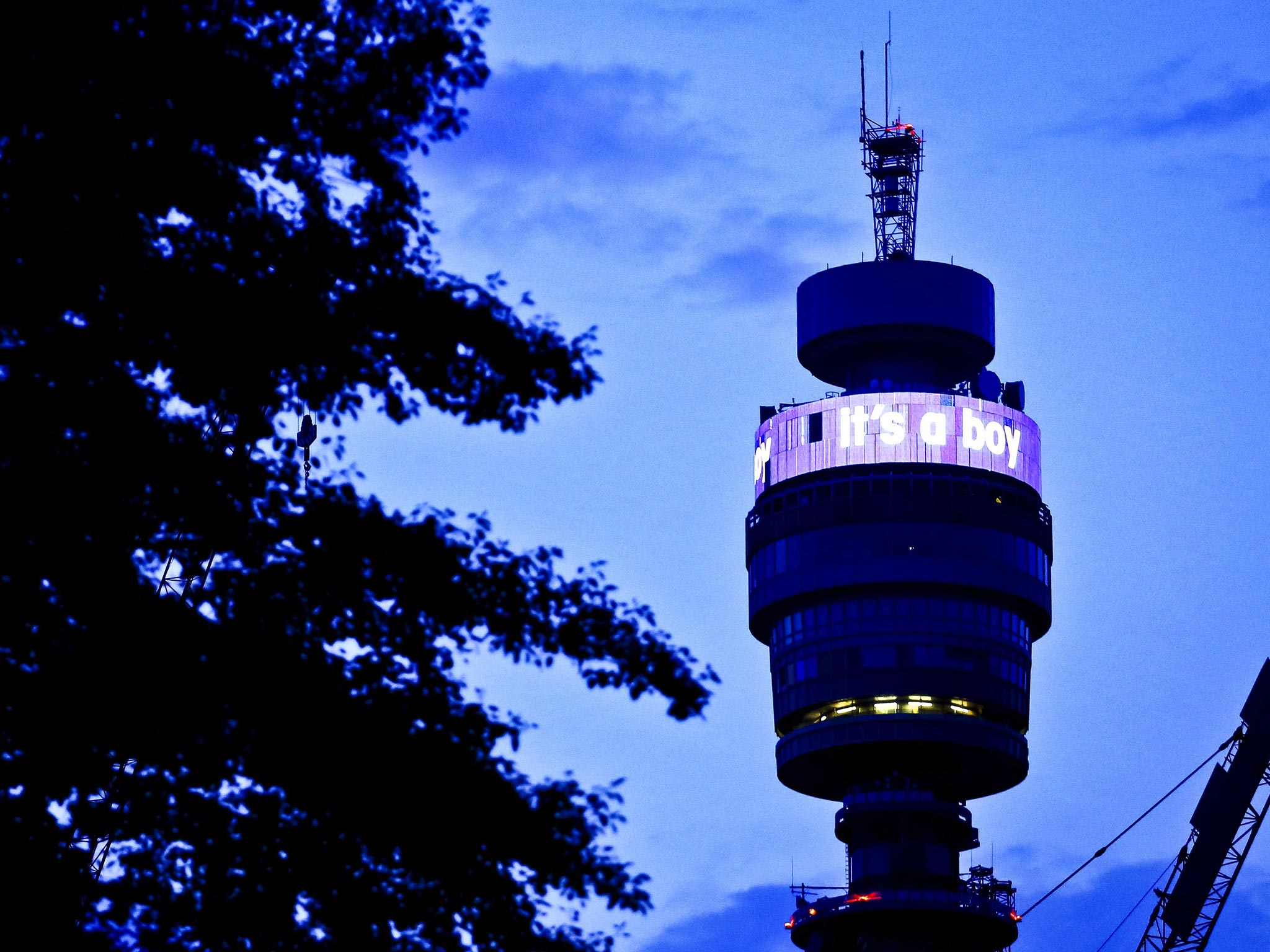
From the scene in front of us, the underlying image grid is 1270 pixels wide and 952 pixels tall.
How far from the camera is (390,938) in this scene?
3319cm

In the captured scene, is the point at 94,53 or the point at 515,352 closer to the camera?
the point at 94,53

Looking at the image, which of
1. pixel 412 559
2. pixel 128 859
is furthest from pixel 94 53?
pixel 128 859

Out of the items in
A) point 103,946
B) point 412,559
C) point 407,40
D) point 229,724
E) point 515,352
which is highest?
point 407,40

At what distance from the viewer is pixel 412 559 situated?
1352 inches

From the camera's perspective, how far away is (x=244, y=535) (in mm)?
33562

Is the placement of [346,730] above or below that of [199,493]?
below

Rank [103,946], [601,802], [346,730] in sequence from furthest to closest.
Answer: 1. [601,802]
2. [346,730]
3. [103,946]

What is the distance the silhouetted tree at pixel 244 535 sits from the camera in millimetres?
31312

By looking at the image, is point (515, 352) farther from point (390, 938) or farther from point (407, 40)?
point (390, 938)

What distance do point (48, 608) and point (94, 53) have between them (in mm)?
7799

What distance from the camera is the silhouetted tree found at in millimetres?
31312

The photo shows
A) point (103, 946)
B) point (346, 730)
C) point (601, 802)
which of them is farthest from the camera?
point (601, 802)

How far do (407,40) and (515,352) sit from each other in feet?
16.5

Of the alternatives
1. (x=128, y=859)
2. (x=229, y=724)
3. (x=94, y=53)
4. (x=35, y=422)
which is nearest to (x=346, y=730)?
(x=229, y=724)
